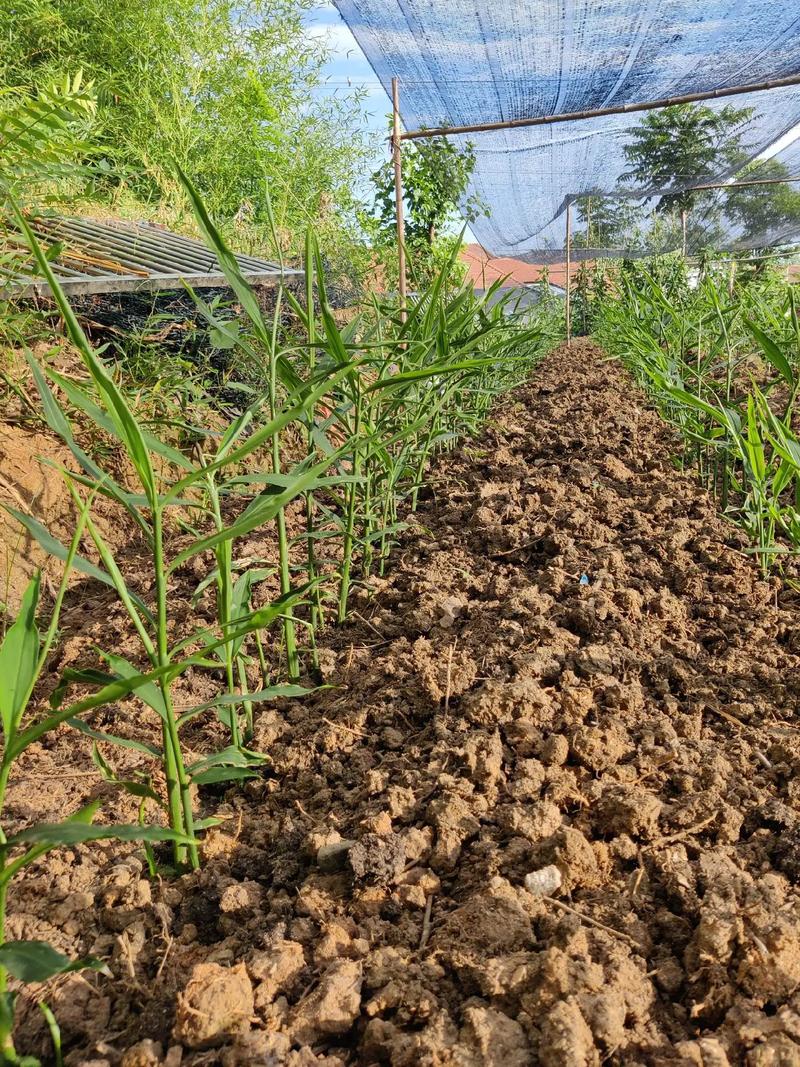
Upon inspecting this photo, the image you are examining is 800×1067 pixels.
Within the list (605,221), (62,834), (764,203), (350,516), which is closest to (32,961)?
(62,834)

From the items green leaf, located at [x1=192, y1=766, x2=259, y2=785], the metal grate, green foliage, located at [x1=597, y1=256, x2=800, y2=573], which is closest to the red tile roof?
the metal grate

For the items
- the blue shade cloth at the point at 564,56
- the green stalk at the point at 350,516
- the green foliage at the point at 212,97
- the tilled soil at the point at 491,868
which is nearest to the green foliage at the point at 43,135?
the green stalk at the point at 350,516

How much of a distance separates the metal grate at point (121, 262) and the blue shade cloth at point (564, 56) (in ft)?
5.70

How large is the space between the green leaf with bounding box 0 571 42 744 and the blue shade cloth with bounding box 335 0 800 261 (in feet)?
14.5

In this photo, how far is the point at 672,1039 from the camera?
→ 2.12 feet

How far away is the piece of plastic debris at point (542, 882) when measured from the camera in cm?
79

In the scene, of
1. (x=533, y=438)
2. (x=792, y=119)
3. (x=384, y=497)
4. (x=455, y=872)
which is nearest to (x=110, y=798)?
(x=455, y=872)

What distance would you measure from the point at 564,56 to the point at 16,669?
5217 mm

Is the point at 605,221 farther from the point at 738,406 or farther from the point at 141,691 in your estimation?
the point at 141,691

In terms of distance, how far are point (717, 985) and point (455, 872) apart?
271 millimetres

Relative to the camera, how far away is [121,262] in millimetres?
2770

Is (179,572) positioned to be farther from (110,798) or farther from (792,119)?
(792,119)

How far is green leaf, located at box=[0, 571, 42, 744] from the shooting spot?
60 centimetres

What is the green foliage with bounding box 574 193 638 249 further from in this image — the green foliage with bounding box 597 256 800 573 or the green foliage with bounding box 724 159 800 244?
the green foliage with bounding box 597 256 800 573
